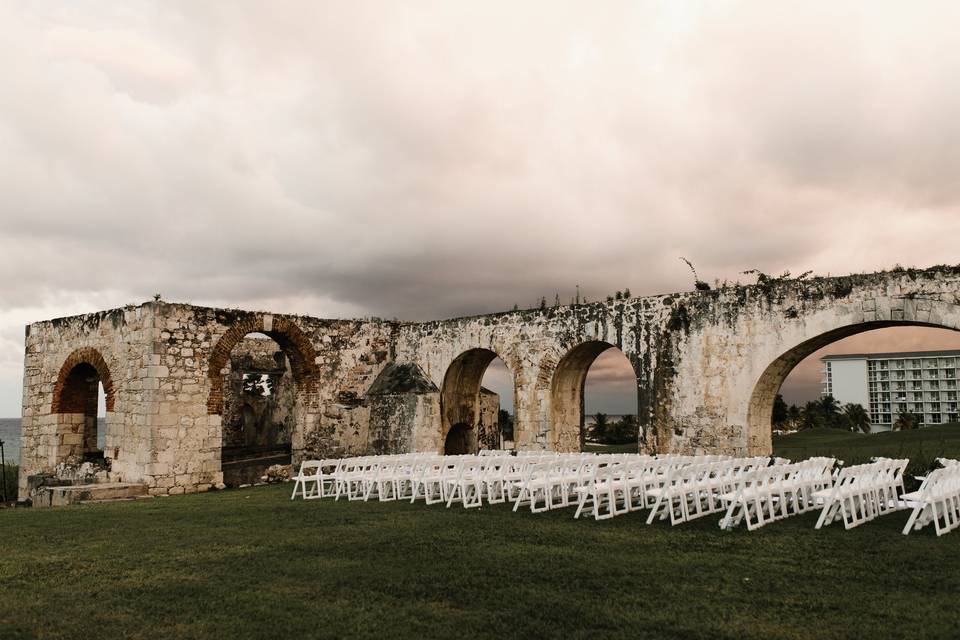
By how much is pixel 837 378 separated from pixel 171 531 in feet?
354

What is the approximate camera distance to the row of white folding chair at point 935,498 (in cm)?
691

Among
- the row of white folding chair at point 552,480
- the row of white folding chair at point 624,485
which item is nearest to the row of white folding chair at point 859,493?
the row of white folding chair at point 624,485

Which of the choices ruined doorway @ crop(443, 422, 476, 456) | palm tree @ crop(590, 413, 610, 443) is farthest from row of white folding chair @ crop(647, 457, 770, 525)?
palm tree @ crop(590, 413, 610, 443)

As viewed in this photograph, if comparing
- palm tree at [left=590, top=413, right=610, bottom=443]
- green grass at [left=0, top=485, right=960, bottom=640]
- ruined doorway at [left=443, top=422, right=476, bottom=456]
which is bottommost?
palm tree at [left=590, top=413, right=610, bottom=443]

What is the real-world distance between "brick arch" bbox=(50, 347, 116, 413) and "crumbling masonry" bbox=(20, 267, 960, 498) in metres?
0.04

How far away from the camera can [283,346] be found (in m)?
16.5

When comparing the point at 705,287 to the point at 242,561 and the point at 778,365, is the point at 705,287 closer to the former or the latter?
the point at 778,365

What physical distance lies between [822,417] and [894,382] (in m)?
41.4

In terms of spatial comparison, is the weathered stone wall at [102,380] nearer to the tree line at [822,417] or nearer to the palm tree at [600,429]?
the palm tree at [600,429]

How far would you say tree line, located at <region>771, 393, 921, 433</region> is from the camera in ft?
202

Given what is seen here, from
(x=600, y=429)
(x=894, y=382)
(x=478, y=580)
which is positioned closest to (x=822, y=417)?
(x=600, y=429)

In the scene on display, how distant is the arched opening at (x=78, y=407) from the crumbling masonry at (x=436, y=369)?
0.04m

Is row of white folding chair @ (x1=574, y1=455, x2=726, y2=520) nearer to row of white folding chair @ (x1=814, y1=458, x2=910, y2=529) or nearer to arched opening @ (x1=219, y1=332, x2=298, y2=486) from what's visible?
row of white folding chair @ (x1=814, y1=458, x2=910, y2=529)

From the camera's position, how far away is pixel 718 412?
1295 cm
